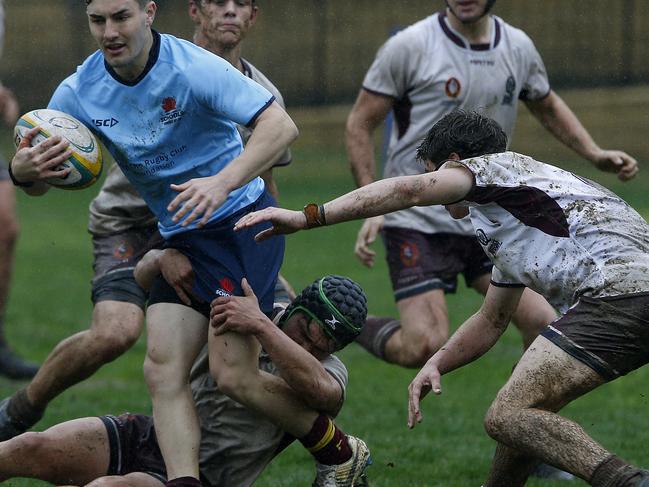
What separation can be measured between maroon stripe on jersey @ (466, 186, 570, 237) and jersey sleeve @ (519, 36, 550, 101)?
8.45 ft

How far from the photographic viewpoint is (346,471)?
4676 mm

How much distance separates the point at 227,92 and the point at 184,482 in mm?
1427

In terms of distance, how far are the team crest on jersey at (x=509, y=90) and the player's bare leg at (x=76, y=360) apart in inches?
90.4

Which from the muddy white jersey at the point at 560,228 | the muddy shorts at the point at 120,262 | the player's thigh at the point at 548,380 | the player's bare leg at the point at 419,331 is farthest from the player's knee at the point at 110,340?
the player's thigh at the point at 548,380

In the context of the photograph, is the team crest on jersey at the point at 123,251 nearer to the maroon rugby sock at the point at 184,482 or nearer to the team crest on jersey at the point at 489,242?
the maroon rugby sock at the point at 184,482

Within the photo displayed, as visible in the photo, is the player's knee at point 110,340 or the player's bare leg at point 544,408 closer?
the player's bare leg at point 544,408

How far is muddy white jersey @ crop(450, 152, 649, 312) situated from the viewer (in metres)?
4.17

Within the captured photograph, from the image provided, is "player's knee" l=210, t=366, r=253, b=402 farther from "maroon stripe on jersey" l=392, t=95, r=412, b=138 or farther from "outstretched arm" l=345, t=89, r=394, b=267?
"maroon stripe on jersey" l=392, t=95, r=412, b=138

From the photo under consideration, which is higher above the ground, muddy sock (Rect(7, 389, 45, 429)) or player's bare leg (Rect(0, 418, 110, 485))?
player's bare leg (Rect(0, 418, 110, 485))

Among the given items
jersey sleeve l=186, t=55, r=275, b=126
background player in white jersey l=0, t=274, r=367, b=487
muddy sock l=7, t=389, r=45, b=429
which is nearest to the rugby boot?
background player in white jersey l=0, t=274, r=367, b=487

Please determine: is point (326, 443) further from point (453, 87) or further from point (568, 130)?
point (568, 130)

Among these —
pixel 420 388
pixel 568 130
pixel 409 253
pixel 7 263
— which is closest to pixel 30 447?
pixel 420 388

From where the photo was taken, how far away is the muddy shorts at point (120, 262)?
5.78 meters

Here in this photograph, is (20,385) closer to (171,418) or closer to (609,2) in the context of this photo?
(171,418)
